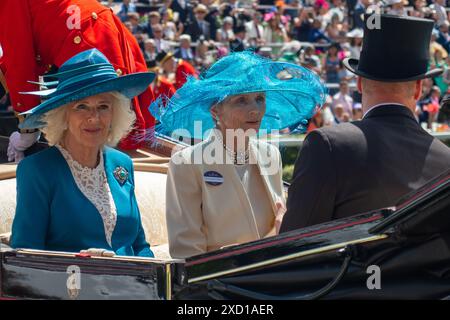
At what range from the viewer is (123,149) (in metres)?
5.38

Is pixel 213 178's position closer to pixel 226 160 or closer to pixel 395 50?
pixel 226 160

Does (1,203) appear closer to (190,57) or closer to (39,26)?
(39,26)

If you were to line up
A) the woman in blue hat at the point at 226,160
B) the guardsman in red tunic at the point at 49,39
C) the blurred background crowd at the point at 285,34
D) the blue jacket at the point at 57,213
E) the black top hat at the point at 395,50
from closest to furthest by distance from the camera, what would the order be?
the black top hat at the point at 395,50, the blue jacket at the point at 57,213, the woman in blue hat at the point at 226,160, the guardsman in red tunic at the point at 49,39, the blurred background crowd at the point at 285,34

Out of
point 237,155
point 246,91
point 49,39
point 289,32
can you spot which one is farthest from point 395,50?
point 289,32

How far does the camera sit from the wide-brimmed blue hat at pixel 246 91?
12.4 ft

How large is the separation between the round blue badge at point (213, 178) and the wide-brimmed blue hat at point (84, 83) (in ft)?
Result: 1.49

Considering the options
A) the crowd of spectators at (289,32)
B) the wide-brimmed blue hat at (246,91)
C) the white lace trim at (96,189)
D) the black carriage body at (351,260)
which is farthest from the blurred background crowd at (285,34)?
the black carriage body at (351,260)

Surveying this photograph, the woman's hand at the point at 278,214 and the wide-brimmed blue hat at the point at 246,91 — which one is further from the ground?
the wide-brimmed blue hat at the point at 246,91

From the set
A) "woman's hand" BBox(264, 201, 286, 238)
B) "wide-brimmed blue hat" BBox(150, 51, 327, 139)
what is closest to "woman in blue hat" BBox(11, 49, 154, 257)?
"wide-brimmed blue hat" BBox(150, 51, 327, 139)

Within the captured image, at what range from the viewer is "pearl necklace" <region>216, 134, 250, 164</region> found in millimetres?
3812

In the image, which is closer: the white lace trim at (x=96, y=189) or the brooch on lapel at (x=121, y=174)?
the white lace trim at (x=96, y=189)

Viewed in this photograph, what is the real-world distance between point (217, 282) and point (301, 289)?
240 millimetres

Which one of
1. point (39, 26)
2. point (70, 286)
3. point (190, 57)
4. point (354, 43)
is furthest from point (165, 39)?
point (70, 286)

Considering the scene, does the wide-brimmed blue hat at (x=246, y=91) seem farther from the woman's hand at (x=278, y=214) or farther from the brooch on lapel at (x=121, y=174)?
the woman's hand at (x=278, y=214)
